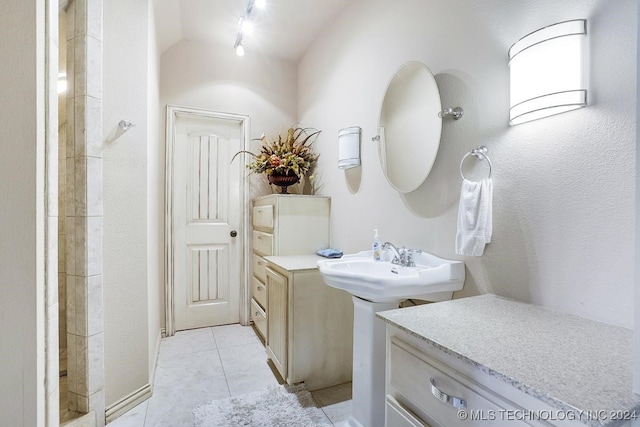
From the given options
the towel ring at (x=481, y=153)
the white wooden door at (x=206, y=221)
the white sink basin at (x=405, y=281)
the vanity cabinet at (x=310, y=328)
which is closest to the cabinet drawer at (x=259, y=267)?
the white wooden door at (x=206, y=221)

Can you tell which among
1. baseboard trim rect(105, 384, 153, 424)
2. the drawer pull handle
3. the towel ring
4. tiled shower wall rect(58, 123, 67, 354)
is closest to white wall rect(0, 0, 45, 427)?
baseboard trim rect(105, 384, 153, 424)

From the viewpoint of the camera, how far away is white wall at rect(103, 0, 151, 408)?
173 centimetres

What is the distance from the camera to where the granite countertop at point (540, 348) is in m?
0.57

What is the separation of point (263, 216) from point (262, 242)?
0.24 m

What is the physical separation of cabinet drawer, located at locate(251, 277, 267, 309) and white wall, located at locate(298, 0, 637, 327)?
110 cm

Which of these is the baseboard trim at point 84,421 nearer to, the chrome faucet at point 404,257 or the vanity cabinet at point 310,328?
the vanity cabinet at point 310,328

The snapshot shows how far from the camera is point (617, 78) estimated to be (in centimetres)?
92

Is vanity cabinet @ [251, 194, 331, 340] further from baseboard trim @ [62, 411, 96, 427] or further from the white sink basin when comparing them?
baseboard trim @ [62, 411, 96, 427]

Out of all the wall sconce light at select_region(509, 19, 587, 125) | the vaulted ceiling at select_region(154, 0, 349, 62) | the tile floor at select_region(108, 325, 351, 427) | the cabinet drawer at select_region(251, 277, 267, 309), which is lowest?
the tile floor at select_region(108, 325, 351, 427)

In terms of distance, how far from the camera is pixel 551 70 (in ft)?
3.28

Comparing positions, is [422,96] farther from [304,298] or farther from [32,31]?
[32,31]

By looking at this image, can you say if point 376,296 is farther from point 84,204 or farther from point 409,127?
point 84,204

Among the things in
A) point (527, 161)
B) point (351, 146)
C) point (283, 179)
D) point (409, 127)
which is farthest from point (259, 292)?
point (527, 161)

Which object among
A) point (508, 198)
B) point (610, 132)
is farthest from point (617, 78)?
point (508, 198)
